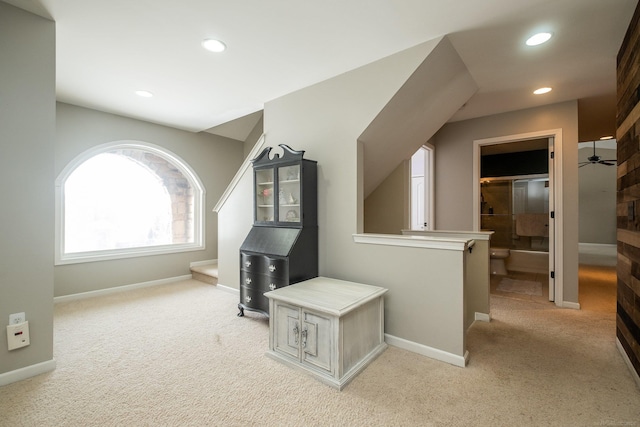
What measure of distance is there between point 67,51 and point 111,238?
2.57 meters

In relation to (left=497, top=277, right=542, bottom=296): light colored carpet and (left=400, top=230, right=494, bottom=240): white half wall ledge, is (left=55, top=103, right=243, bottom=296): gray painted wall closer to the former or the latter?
(left=400, top=230, right=494, bottom=240): white half wall ledge

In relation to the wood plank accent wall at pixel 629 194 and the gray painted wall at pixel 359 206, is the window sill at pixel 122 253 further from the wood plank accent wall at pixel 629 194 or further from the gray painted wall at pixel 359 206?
the wood plank accent wall at pixel 629 194

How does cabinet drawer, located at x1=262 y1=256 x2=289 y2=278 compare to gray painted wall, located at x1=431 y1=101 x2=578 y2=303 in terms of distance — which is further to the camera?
gray painted wall, located at x1=431 y1=101 x2=578 y2=303

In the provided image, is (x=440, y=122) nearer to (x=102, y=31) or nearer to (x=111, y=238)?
(x=102, y=31)

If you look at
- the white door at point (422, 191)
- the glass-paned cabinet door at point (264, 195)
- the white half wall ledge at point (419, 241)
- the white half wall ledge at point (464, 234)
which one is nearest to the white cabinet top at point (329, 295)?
the white half wall ledge at point (419, 241)

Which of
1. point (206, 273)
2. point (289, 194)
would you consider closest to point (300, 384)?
point (289, 194)

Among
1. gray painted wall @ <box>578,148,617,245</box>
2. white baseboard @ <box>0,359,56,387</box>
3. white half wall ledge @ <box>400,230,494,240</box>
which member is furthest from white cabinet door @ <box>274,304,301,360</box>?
gray painted wall @ <box>578,148,617,245</box>

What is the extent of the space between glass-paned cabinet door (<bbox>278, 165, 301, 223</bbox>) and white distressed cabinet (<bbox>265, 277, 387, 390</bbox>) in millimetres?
835

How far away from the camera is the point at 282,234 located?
2.86 metres

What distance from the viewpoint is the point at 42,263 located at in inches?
79.3

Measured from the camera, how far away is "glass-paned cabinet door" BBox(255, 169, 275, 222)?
10.4 ft

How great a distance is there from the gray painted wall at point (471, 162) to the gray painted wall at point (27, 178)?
451cm

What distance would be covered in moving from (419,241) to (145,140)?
14.0 feet

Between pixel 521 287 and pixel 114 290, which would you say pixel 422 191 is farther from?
pixel 114 290
